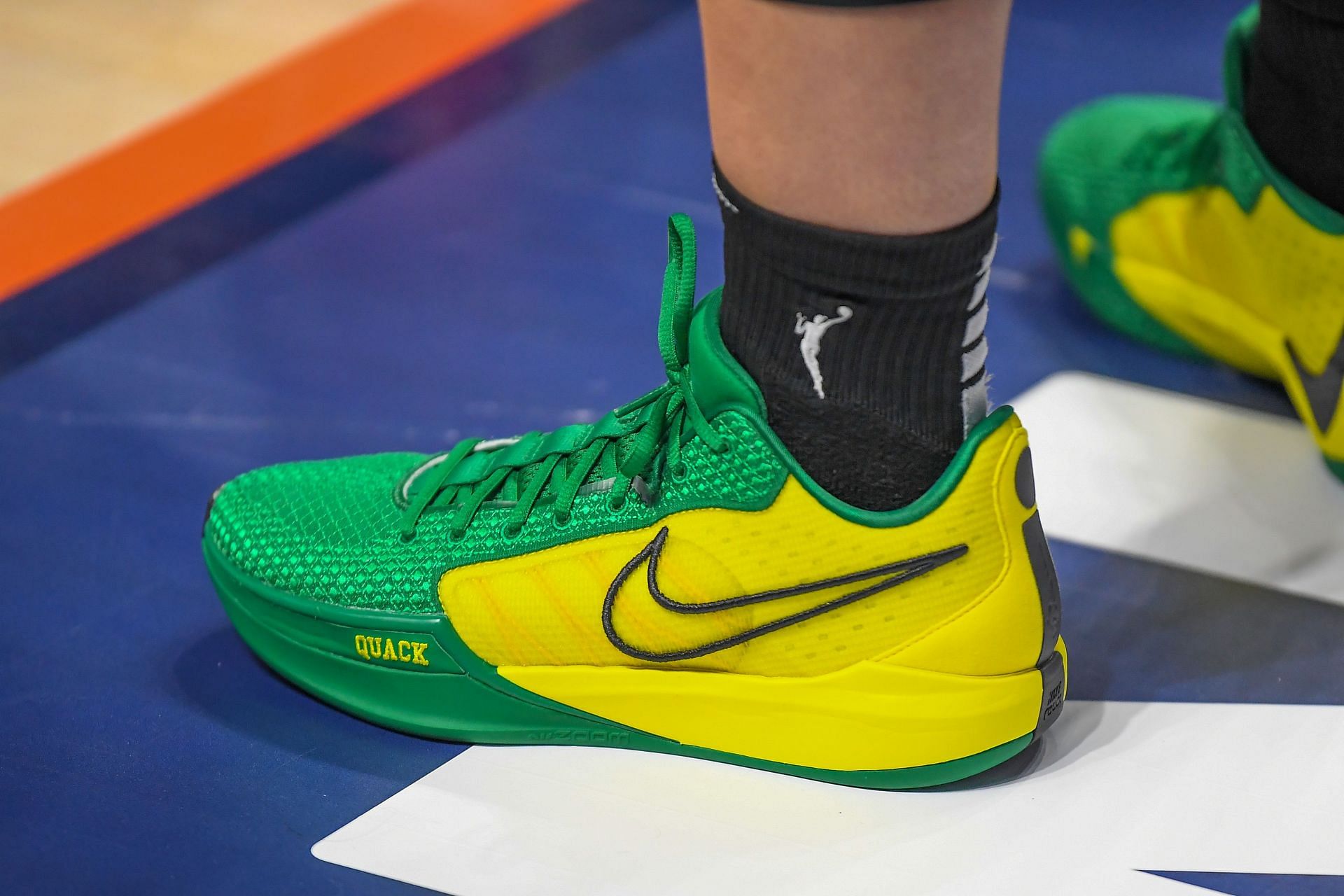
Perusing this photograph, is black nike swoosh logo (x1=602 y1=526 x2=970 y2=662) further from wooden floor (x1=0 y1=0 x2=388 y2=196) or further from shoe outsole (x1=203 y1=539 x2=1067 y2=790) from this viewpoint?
wooden floor (x1=0 y1=0 x2=388 y2=196)

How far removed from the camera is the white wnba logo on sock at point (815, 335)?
0.82m

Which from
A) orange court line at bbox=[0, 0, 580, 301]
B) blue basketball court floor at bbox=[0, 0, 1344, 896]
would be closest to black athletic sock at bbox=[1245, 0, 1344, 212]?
blue basketball court floor at bbox=[0, 0, 1344, 896]

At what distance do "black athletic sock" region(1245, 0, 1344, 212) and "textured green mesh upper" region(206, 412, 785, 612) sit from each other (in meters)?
0.64

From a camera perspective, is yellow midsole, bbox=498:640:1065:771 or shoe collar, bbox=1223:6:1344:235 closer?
yellow midsole, bbox=498:640:1065:771

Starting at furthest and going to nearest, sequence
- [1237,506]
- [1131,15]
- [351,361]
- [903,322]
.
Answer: [1131,15] → [351,361] → [1237,506] → [903,322]

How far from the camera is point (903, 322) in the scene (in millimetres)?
816

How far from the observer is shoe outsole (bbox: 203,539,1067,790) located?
93 centimetres

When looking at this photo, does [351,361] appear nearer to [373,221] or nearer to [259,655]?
[373,221]

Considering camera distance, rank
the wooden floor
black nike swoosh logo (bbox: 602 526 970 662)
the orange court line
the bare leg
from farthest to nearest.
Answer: the wooden floor, the orange court line, black nike swoosh logo (bbox: 602 526 970 662), the bare leg

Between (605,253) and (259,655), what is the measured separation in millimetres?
706

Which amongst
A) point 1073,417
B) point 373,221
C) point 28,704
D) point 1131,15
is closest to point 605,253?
point 373,221

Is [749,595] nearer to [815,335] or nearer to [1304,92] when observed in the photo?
[815,335]

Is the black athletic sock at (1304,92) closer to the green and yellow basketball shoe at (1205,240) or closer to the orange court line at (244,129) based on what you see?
the green and yellow basketball shoe at (1205,240)

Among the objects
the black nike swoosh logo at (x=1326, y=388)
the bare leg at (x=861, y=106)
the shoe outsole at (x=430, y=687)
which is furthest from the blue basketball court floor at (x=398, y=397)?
the bare leg at (x=861, y=106)
